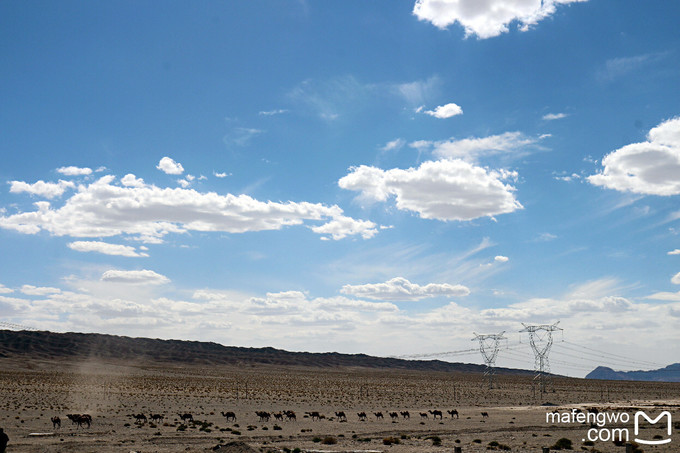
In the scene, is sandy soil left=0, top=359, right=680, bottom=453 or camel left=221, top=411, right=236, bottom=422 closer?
sandy soil left=0, top=359, right=680, bottom=453

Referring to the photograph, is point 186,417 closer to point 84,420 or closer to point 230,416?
point 230,416

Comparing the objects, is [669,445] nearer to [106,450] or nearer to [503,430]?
[503,430]

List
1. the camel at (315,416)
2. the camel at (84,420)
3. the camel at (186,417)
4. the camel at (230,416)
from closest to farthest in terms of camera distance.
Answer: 1. the camel at (84,420)
2. the camel at (186,417)
3. the camel at (230,416)
4. the camel at (315,416)

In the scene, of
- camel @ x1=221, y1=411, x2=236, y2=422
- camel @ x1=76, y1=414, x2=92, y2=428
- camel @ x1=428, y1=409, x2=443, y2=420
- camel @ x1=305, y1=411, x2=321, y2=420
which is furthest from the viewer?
camel @ x1=428, y1=409, x2=443, y2=420

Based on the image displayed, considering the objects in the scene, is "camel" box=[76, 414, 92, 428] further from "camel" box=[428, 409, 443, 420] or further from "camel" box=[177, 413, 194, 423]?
"camel" box=[428, 409, 443, 420]

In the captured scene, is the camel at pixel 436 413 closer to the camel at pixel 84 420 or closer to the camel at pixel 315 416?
the camel at pixel 315 416

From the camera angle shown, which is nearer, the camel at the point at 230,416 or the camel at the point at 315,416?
the camel at the point at 230,416

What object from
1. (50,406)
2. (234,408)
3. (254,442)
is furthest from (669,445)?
(50,406)

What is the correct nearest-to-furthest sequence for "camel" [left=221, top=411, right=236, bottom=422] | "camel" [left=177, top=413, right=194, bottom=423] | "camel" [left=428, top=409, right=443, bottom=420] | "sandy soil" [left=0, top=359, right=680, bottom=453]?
"sandy soil" [left=0, top=359, right=680, bottom=453]
"camel" [left=177, top=413, right=194, bottom=423]
"camel" [left=221, top=411, right=236, bottom=422]
"camel" [left=428, top=409, right=443, bottom=420]

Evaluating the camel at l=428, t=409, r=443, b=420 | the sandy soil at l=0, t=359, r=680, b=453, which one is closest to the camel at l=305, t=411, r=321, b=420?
the sandy soil at l=0, t=359, r=680, b=453

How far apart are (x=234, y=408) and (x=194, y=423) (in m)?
16.4

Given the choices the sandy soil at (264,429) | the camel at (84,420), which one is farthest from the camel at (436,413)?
the camel at (84,420)

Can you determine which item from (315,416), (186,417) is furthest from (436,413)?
(186,417)

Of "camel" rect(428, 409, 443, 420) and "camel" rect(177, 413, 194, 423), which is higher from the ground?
"camel" rect(428, 409, 443, 420)
